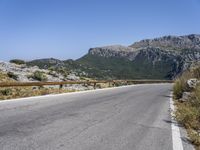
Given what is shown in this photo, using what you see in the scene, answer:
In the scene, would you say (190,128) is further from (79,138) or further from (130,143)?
(79,138)

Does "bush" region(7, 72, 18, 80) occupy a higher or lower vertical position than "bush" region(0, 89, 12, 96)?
higher

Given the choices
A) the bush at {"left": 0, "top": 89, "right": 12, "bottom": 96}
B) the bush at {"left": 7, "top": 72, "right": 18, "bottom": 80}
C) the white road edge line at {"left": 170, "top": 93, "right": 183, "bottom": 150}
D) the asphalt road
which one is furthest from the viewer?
the bush at {"left": 7, "top": 72, "right": 18, "bottom": 80}

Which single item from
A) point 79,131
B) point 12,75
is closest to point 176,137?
point 79,131

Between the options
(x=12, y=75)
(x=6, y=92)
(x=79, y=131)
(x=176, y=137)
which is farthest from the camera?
(x=12, y=75)

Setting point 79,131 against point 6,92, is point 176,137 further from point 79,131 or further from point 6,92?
point 6,92

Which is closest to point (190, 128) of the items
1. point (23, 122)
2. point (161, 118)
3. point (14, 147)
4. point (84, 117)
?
point (161, 118)

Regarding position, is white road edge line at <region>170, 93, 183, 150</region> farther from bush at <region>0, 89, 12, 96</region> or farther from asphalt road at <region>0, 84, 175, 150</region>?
bush at <region>0, 89, 12, 96</region>

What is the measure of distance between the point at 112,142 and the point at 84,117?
353cm

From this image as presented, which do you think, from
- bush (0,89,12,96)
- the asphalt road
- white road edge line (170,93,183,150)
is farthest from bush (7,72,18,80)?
white road edge line (170,93,183,150)

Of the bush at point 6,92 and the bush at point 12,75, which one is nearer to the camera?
the bush at point 6,92

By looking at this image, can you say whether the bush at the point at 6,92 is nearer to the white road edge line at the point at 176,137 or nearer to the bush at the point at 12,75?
the bush at the point at 12,75

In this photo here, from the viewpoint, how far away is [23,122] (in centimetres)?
946

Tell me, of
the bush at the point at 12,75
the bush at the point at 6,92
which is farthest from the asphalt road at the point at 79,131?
the bush at the point at 12,75

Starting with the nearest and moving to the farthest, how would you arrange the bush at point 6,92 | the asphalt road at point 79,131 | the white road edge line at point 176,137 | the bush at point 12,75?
the asphalt road at point 79,131, the white road edge line at point 176,137, the bush at point 6,92, the bush at point 12,75
